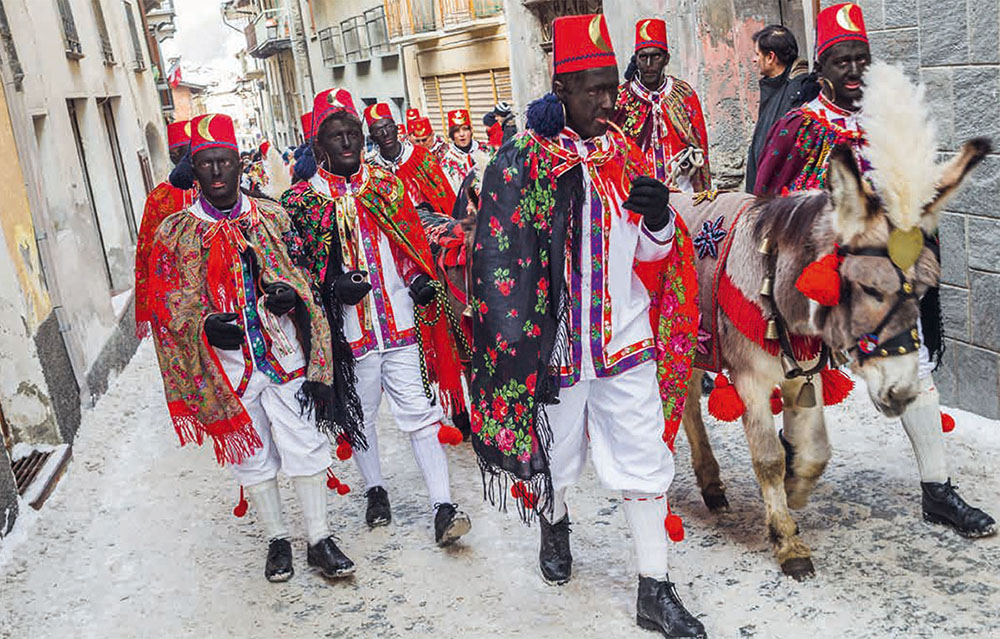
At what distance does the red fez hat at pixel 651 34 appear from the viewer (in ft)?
21.2

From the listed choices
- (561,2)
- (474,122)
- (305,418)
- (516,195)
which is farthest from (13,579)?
(474,122)

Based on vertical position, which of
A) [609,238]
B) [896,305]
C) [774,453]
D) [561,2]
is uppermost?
[561,2]

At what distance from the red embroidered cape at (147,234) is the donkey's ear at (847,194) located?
295 cm

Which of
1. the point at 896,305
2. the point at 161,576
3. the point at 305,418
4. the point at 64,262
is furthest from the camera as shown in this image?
the point at 64,262

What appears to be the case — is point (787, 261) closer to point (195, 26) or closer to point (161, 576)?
point (161, 576)

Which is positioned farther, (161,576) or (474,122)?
(474,122)

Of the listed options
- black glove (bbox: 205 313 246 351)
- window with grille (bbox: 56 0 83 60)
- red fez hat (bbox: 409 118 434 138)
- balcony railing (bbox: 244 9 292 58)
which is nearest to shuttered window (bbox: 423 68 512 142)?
window with grille (bbox: 56 0 83 60)

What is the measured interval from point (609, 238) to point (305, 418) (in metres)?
1.78

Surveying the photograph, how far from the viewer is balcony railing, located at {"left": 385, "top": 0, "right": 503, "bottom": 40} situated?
63.2 feet

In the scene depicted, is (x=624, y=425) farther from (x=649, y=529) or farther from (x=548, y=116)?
(x=548, y=116)

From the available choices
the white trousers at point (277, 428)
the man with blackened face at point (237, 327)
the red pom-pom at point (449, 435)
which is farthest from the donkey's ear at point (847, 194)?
the white trousers at point (277, 428)

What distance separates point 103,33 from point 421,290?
13.9 m

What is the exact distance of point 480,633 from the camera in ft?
13.7

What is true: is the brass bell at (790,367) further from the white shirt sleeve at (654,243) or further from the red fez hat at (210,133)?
the red fez hat at (210,133)
